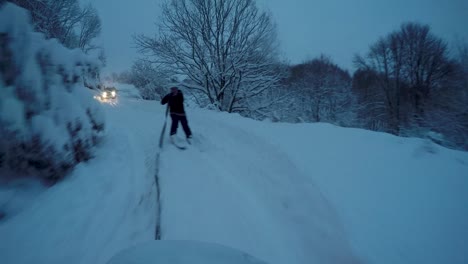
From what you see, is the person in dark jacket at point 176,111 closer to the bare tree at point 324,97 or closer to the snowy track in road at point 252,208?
the snowy track in road at point 252,208

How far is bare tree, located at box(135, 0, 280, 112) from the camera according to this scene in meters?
13.3

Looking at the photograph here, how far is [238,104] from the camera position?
1530 cm

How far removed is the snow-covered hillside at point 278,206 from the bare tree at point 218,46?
32.2 feet

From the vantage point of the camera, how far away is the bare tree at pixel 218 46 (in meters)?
13.3

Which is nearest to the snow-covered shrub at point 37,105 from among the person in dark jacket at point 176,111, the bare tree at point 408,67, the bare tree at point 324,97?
the person in dark jacket at point 176,111

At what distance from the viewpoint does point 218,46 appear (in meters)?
13.9

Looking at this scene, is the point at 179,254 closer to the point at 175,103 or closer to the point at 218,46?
the point at 175,103

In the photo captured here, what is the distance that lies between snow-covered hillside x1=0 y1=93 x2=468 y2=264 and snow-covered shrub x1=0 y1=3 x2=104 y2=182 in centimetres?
50

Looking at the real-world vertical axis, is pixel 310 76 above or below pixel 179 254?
above

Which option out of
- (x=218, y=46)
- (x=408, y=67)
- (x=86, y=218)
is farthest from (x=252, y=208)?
(x=408, y=67)

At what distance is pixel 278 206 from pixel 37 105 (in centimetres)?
448

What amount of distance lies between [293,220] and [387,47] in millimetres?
25714

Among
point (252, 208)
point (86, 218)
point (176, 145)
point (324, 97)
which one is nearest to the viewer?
point (86, 218)

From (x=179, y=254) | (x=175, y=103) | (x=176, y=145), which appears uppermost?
(x=175, y=103)
